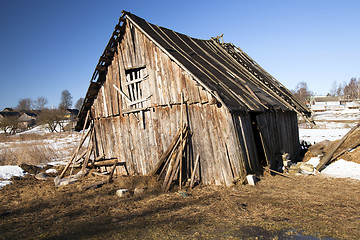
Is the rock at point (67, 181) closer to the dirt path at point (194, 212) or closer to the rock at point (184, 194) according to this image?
the dirt path at point (194, 212)

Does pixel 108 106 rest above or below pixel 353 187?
above

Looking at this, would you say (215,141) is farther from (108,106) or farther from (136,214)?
(108,106)

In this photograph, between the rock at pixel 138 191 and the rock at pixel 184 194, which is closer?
the rock at pixel 184 194

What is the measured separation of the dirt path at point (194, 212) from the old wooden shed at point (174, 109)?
1.33m

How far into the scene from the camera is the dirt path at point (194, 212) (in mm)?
5441

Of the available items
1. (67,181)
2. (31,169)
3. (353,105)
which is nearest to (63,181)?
(67,181)

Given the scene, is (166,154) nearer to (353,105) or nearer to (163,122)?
(163,122)

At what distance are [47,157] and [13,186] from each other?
6401 millimetres

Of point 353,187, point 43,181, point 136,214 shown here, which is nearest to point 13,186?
point 43,181

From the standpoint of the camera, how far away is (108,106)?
12.4m

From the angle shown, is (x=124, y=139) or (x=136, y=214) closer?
(x=136, y=214)

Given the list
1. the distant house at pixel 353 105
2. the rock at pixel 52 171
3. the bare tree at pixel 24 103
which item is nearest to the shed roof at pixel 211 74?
the rock at pixel 52 171

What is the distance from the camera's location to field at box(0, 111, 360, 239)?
5.44 metres

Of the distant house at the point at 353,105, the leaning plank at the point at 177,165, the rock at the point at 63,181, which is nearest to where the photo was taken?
the leaning plank at the point at 177,165
